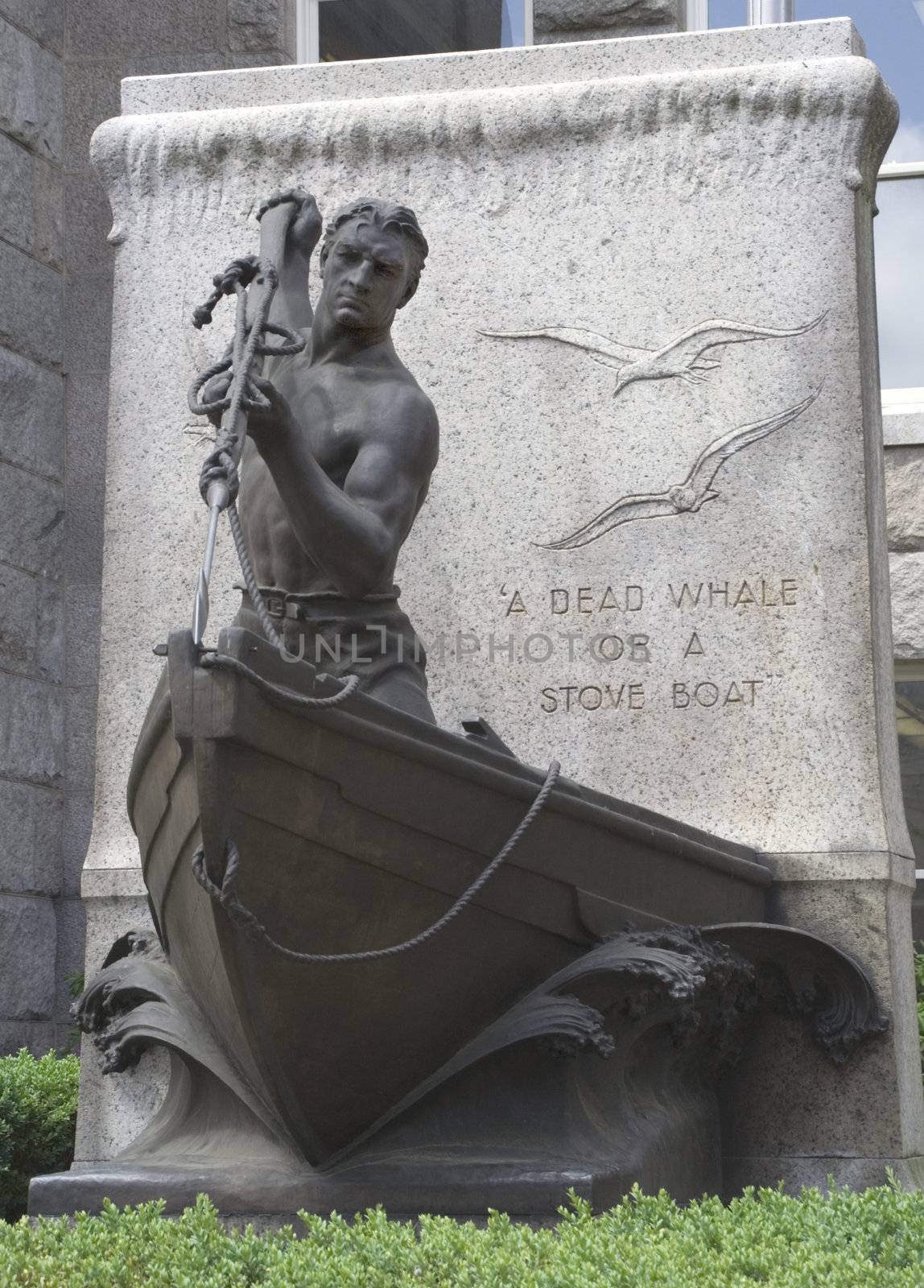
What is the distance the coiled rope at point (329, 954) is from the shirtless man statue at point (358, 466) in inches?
22.7

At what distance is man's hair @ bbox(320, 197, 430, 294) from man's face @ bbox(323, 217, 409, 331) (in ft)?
0.05

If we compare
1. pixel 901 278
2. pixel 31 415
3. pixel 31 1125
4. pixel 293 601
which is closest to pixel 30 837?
pixel 31 415

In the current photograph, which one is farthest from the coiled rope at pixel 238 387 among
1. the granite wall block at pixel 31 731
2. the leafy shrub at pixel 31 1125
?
the granite wall block at pixel 31 731

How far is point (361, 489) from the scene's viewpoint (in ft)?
16.4

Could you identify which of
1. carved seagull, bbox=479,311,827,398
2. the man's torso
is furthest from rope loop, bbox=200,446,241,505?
carved seagull, bbox=479,311,827,398

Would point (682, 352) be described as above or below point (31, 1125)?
above

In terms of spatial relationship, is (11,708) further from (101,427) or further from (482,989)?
(482,989)

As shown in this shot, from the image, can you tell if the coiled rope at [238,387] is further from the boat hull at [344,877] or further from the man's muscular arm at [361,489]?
the boat hull at [344,877]

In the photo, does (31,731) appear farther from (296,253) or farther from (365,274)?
(365,274)

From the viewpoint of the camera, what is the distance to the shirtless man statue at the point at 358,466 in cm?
504

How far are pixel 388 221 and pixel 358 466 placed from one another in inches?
28.0

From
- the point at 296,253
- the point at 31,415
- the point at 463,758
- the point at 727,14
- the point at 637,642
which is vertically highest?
the point at 727,14

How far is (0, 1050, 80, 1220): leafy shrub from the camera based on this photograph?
648 centimetres

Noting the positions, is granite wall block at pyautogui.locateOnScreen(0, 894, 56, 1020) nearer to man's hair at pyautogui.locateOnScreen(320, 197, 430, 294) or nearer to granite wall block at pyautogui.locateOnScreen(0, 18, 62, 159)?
granite wall block at pyautogui.locateOnScreen(0, 18, 62, 159)
